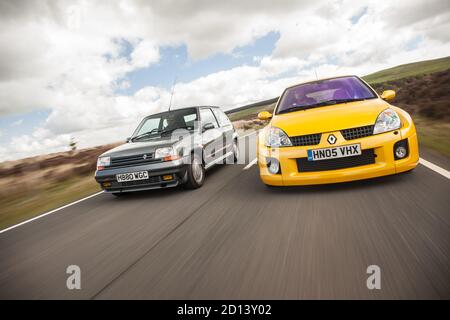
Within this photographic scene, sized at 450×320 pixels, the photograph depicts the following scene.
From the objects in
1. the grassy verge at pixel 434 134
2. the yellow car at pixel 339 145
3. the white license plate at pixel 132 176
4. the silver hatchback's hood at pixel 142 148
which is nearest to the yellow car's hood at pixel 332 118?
the yellow car at pixel 339 145

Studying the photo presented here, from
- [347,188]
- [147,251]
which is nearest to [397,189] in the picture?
[347,188]

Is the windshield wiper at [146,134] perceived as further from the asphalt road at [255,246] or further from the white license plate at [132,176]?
the asphalt road at [255,246]

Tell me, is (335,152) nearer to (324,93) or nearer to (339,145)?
(339,145)

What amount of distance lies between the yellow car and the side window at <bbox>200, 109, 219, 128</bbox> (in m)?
2.40

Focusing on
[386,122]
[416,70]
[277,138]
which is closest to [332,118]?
[386,122]

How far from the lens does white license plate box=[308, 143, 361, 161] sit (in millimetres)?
3949

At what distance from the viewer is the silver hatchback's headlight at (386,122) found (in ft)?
13.3

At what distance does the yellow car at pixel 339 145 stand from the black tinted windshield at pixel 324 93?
16.1 inches

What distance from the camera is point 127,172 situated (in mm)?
5410

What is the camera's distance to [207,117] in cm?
715

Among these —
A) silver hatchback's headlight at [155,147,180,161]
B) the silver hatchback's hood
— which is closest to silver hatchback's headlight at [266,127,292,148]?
silver hatchback's headlight at [155,147,180,161]

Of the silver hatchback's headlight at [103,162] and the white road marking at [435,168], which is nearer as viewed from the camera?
the white road marking at [435,168]

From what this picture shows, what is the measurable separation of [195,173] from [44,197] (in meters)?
4.95

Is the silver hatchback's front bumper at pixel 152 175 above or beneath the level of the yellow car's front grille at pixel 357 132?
beneath
